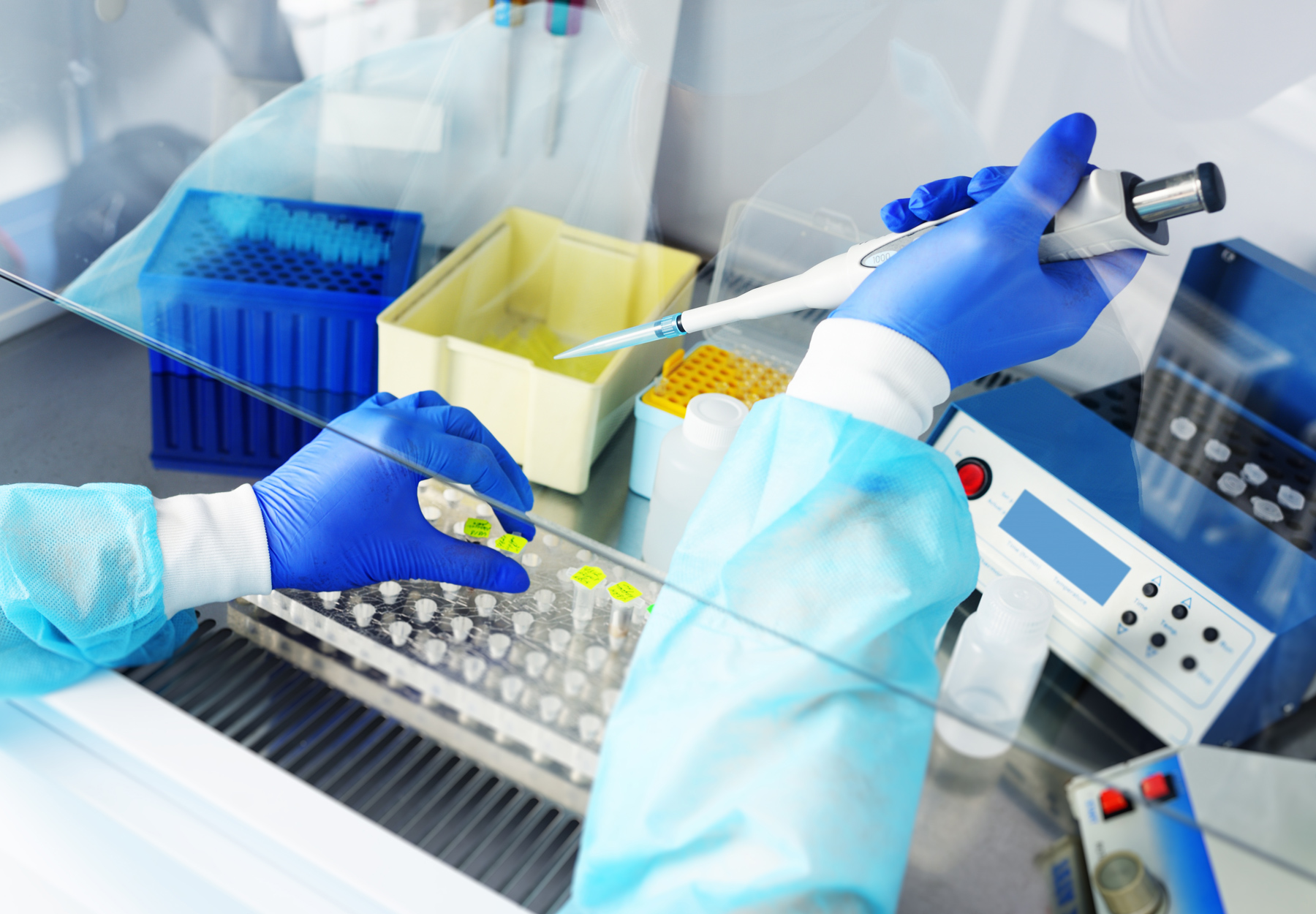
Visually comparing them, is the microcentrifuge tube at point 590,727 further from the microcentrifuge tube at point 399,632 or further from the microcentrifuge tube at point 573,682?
the microcentrifuge tube at point 399,632

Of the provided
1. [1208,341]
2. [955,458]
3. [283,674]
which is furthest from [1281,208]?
[283,674]

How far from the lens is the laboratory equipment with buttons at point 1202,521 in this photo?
687 millimetres

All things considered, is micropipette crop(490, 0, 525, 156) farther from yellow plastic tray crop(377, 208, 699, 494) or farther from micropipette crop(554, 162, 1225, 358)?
micropipette crop(554, 162, 1225, 358)

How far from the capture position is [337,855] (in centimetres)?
77

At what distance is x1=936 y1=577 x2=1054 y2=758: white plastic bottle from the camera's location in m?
0.75

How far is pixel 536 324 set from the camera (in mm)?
1011

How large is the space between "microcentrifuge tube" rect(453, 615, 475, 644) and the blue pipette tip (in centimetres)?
30

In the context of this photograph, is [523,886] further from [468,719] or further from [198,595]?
[198,595]

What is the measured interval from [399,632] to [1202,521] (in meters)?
0.75

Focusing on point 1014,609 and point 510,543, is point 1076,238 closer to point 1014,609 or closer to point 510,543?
point 1014,609

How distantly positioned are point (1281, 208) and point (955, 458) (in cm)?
33

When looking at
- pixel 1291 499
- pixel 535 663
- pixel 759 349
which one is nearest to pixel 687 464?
pixel 759 349

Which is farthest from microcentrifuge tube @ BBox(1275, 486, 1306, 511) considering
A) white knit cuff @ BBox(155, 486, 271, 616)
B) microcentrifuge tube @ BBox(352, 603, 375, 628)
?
white knit cuff @ BBox(155, 486, 271, 616)

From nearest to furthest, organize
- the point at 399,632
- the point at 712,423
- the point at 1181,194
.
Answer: the point at 1181,194 → the point at 712,423 → the point at 399,632
